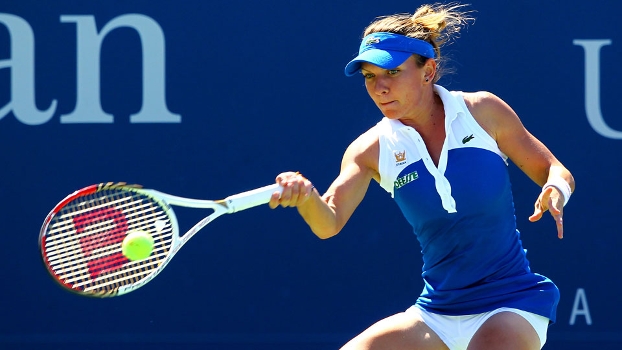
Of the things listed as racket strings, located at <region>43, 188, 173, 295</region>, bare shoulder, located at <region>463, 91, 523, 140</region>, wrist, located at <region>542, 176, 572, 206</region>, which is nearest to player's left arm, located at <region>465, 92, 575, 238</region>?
bare shoulder, located at <region>463, 91, 523, 140</region>

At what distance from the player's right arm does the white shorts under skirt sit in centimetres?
40

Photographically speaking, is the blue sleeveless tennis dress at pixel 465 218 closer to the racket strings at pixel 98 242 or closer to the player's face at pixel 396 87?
the player's face at pixel 396 87

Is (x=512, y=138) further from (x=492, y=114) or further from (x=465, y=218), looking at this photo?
(x=465, y=218)

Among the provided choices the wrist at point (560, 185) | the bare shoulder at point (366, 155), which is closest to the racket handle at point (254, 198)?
the bare shoulder at point (366, 155)

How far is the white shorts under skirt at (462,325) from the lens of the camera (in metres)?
3.14

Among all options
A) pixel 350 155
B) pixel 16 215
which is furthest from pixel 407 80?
pixel 16 215

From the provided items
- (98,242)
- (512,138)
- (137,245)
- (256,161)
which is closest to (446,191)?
(512,138)

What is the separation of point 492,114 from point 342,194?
20.4 inches

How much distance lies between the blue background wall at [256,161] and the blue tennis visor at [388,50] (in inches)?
53.7

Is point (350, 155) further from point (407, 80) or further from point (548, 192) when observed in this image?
point (548, 192)

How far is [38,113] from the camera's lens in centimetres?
468

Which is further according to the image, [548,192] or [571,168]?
[571,168]

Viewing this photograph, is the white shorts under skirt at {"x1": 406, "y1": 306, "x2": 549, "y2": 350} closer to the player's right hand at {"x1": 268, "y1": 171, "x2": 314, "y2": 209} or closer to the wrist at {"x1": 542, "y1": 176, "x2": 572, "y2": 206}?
the wrist at {"x1": 542, "y1": 176, "x2": 572, "y2": 206}

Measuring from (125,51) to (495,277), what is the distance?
84.5 inches
